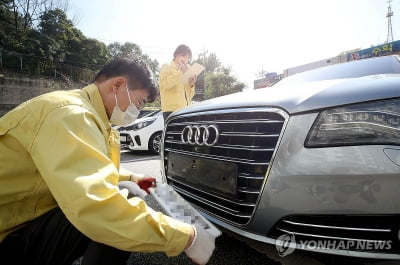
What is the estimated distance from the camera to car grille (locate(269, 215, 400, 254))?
114cm

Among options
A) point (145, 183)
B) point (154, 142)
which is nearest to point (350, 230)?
point (145, 183)

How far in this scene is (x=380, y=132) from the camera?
1218 mm

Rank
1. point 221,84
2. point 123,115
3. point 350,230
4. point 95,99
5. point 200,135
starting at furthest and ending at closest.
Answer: point 221,84, point 200,135, point 123,115, point 95,99, point 350,230

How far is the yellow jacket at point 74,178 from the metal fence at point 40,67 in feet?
66.4

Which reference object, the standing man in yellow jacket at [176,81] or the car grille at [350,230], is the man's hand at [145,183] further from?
the standing man in yellow jacket at [176,81]

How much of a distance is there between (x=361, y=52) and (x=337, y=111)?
11.9 metres

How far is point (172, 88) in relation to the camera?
13.4 ft

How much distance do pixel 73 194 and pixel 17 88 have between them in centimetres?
2345

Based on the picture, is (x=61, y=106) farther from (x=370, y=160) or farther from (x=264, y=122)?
(x=370, y=160)

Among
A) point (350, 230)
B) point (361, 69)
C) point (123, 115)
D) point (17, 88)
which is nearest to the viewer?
point (350, 230)

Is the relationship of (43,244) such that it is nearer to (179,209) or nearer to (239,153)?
(179,209)

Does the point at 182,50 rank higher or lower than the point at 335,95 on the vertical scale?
higher

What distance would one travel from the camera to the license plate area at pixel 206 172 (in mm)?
1538

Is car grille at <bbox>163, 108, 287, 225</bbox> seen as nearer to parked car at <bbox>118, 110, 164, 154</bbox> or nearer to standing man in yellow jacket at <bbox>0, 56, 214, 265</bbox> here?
standing man in yellow jacket at <bbox>0, 56, 214, 265</bbox>
